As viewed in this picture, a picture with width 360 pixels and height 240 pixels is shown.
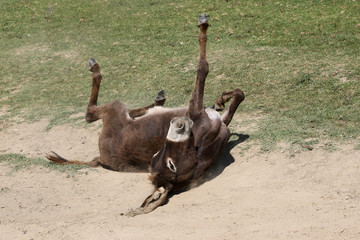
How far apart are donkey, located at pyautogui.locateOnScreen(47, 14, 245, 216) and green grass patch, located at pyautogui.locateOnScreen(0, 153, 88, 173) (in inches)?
4.9

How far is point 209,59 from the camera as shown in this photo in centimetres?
941

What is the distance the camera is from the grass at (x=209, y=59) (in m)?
7.02

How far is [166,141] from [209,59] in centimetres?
471

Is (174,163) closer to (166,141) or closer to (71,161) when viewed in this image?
(166,141)

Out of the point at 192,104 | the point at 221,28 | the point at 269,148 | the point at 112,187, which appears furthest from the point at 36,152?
the point at 221,28

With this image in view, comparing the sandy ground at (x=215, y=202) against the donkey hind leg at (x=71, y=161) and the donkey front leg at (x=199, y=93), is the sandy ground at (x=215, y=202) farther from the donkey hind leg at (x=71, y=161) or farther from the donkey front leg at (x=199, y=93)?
the donkey front leg at (x=199, y=93)

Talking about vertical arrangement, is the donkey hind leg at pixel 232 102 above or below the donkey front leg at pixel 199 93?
below

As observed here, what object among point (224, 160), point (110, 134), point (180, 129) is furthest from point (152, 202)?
point (110, 134)

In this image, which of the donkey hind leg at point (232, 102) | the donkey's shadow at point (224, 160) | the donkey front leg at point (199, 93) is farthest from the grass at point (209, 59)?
the donkey front leg at point (199, 93)

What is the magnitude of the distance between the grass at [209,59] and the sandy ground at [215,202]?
0.61m

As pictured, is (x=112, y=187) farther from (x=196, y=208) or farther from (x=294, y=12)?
(x=294, y=12)

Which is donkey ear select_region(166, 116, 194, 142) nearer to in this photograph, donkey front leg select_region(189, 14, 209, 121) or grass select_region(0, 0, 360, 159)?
donkey front leg select_region(189, 14, 209, 121)

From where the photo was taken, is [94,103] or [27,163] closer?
[27,163]

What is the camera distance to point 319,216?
398 centimetres
